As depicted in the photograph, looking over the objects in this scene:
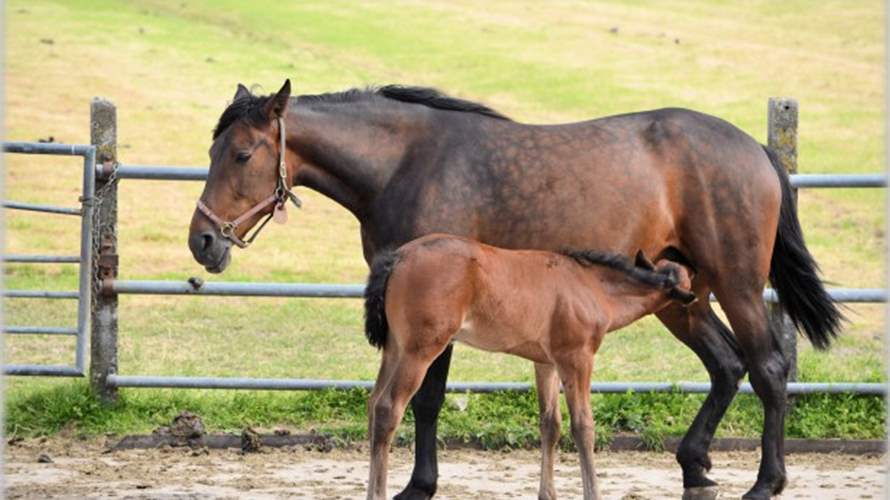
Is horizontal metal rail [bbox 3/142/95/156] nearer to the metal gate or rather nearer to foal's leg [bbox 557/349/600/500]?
the metal gate

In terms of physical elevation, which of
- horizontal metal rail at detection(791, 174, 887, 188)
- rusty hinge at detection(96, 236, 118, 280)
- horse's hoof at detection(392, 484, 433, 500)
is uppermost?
horizontal metal rail at detection(791, 174, 887, 188)

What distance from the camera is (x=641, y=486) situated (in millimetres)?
7945

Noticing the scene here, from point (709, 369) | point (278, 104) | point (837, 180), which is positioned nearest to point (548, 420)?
point (709, 369)

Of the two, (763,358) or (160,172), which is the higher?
(160,172)

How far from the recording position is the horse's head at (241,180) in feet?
23.9

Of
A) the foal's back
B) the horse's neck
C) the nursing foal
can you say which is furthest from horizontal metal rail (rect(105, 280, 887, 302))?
the foal's back

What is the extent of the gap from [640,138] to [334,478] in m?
2.40

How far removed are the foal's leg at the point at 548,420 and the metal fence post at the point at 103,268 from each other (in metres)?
2.89

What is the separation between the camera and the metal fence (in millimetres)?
8781

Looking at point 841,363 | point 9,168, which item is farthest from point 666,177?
point 9,168

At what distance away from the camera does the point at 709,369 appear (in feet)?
26.3

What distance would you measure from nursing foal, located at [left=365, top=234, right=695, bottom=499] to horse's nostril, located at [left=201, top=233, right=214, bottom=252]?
0.87 m

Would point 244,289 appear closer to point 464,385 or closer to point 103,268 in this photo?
point 103,268

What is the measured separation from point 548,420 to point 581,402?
0.42 m
